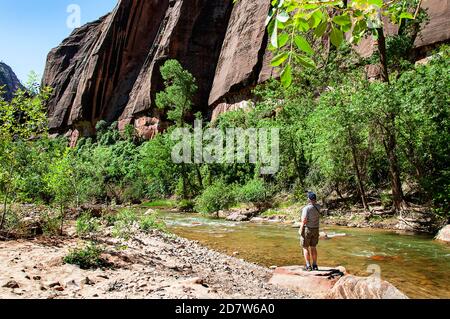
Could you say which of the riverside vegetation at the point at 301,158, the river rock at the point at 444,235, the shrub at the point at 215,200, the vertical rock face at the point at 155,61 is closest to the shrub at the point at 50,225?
the riverside vegetation at the point at 301,158

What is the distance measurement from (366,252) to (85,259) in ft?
25.4

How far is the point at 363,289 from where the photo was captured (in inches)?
217

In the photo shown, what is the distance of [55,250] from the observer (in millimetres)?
7242

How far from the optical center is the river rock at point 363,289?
17.6ft

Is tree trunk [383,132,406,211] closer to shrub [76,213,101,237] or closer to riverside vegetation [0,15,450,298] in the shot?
riverside vegetation [0,15,450,298]

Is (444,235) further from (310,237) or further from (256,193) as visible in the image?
(256,193)

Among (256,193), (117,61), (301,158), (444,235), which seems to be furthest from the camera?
(117,61)

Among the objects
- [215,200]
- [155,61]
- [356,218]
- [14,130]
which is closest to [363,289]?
[14,130]

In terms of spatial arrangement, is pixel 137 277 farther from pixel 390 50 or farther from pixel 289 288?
pixel 390 50

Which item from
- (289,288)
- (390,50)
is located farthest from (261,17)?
(289,288)

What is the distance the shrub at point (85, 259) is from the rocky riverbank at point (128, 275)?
134 mm

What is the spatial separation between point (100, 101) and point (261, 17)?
28.8m

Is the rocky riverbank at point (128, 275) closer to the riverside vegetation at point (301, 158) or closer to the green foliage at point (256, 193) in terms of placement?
the riverside vegetation at point (301, 158)

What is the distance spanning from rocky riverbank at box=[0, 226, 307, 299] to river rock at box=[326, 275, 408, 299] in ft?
2.27
